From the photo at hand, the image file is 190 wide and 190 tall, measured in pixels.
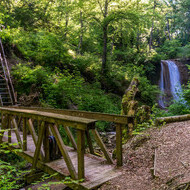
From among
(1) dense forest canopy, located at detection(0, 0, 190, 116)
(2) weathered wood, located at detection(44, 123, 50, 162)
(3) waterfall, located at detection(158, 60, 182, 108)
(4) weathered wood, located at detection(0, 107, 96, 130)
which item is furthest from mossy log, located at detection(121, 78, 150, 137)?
(3) waterfall, located at detection(158, 60, 182, 108)

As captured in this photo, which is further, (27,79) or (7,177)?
(27,79)

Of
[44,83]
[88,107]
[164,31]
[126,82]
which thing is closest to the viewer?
[44,83]

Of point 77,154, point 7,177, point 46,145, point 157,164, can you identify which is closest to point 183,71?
point 157,164

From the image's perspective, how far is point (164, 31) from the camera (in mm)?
40094

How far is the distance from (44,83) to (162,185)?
956cm

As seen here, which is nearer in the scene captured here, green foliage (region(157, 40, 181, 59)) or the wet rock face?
the wet rock face

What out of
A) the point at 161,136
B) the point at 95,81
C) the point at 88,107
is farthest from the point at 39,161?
the point at 95,81

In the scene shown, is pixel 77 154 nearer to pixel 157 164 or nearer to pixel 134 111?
pixel 157 164

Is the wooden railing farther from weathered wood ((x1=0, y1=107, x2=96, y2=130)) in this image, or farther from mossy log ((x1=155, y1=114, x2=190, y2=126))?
mossy log ((x1=155, y1=114, x2=190, y2=126))

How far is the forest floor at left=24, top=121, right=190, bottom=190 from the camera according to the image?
3160mm

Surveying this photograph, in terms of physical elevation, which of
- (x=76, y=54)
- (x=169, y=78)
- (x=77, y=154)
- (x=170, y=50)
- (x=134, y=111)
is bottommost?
(x=77, y=154)

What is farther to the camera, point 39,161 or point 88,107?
point 88,107

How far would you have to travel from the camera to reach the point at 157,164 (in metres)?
3.88

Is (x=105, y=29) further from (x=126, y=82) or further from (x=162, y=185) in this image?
(x=162, y=185)
